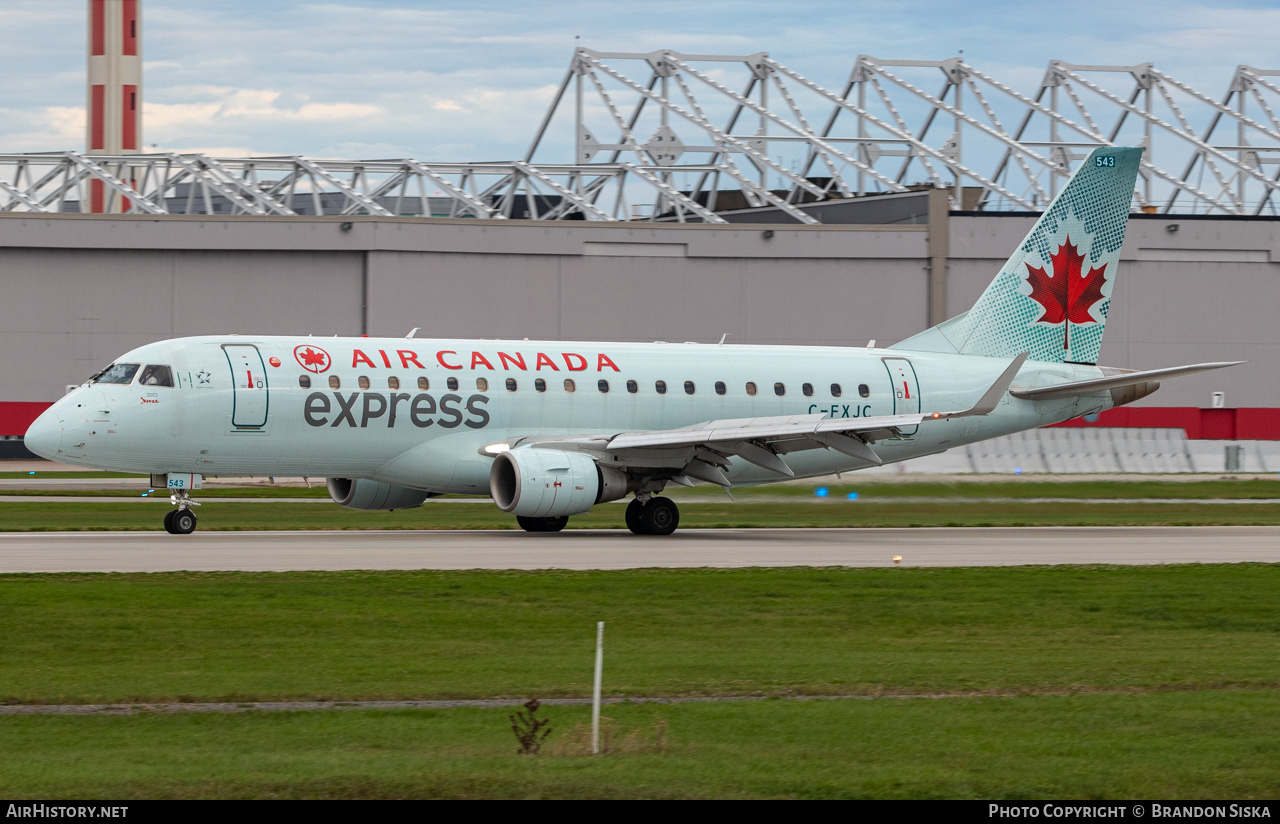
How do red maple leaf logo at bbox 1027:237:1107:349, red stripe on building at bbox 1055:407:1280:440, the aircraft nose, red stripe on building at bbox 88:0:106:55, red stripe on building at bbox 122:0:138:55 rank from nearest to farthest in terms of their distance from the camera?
1. the aircraft nose
2. red maple leaf logo at bbox 1027:237:1107:349
3. red stripe on building at bbox 1055:407:1280:440
4. red stripe on building at bbox 88:0:106:55
5. red stripe on building at bbox 122:0:138:55

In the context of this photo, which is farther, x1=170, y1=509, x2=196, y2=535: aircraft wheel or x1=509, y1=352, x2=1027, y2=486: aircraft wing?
x1=509, y1=352, x2=1027, y2=486: aircraft wing

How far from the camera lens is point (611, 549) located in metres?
29.4

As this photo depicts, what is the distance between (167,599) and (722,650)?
761 centimetres

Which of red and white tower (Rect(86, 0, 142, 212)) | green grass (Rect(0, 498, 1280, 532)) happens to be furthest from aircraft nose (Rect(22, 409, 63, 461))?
red and white tower (Rect(86, 0, 142, 212))

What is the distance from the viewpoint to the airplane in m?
30.8

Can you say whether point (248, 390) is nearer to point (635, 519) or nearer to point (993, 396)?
point (635, 519)

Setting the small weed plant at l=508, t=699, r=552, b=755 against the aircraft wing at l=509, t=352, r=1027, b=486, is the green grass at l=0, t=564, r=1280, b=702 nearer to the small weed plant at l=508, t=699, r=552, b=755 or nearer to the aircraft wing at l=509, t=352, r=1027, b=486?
the small weed plant at l=508, t=699, r=552, b=755

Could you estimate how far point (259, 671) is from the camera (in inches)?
606

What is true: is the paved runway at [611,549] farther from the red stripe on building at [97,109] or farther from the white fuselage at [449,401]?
the red stripe on building at [97,109]

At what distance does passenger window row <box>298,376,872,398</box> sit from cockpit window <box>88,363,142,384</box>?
70cm

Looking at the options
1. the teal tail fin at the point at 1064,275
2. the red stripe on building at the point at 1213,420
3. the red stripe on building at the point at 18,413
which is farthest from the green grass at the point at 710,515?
the red stripe on building at the point at 1213,420

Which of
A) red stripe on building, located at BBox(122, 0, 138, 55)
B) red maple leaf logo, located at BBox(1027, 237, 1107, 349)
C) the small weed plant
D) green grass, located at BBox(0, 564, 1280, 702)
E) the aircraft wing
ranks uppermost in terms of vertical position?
red stripe on building, located at BBox(122, 0, 138, 55)

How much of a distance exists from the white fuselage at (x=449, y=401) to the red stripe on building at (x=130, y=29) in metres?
77.8

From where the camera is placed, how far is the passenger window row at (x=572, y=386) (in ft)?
105
